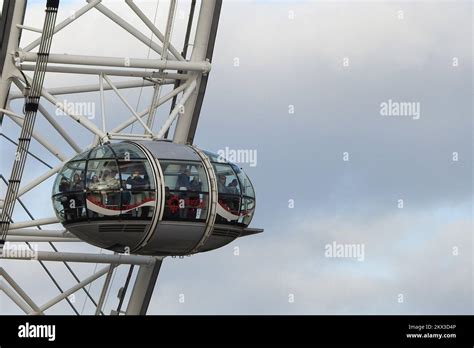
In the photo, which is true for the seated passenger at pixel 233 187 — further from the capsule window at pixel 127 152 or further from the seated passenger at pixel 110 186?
the seated passenger at pixel 110 186

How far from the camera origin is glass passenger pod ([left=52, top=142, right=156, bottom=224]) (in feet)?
159

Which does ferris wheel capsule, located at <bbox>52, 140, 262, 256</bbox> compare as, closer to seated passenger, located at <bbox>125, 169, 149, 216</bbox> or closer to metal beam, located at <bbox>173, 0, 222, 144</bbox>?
seated passenger, located at <bbox>125, 169, 149, 216</bbox>

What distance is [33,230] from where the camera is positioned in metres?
55.8

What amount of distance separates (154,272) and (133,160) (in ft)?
35.3

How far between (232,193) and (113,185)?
3267mm

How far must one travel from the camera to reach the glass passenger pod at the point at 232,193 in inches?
1951

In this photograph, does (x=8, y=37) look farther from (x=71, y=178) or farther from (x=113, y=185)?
(x=113, y=185)
